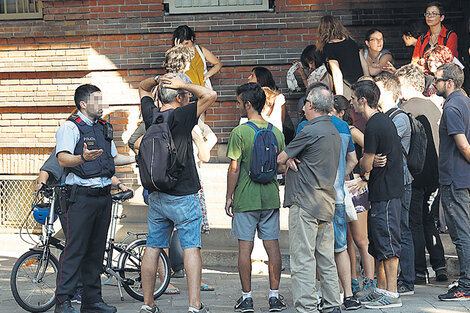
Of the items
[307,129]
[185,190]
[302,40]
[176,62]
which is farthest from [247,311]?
[302,40]

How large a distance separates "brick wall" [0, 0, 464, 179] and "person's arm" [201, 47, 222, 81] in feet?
1.80

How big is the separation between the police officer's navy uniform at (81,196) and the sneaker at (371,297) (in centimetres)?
258

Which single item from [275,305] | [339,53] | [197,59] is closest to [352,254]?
[275,305]

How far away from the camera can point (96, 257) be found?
724 centimetres

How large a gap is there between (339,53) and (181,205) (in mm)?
4379

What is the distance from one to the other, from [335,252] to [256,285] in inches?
64.0

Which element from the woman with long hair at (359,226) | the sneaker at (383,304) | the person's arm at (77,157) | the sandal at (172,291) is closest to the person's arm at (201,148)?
the person's arm at (77,157)

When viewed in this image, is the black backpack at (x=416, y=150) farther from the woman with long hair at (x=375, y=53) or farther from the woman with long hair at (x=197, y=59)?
the woman with long hair at (x=197, y=59)

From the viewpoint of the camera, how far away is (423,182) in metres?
8.31

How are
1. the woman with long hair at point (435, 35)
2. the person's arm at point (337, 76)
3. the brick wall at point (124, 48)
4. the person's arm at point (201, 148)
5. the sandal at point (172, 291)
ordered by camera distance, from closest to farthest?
1. the person's arm at point (201, 148)
2. the sandal at point (172, 291)
3. the person's arm at point (337, 76)
4. the woman with long hair at point (435, 35)
5. the brick wall at point (124, 48)

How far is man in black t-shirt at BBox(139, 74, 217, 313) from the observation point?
6.65 m

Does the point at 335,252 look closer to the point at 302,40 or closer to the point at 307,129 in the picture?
the point at 307,129

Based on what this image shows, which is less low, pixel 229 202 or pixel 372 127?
pixel 372 127

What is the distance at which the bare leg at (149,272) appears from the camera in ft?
22.2
